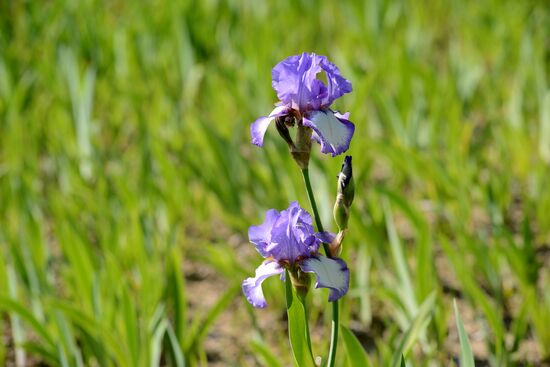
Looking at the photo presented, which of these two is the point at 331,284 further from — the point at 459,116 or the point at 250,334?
the point at 459,116

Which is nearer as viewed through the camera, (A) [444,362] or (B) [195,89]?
(A) [444,362]

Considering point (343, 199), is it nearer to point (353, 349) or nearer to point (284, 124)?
point (284, 124)

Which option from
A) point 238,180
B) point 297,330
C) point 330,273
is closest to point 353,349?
point 297,330

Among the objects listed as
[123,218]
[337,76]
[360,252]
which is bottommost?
[337,76]

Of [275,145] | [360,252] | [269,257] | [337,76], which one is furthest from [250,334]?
[337,76]

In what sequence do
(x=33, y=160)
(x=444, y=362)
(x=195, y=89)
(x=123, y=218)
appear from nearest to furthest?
(x=444, y=362) < (x=123, y=218) < (x=33, y=160) < (x=195, y=89)

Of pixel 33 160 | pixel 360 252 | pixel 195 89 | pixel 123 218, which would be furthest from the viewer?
pixel 195 89

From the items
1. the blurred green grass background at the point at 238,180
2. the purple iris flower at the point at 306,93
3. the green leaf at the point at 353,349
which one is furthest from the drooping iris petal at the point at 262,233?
the blurred green grass background at the point at 238,180
